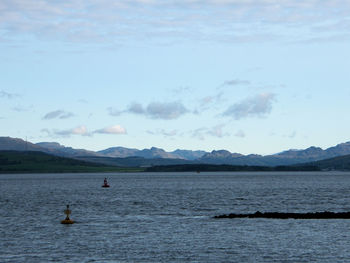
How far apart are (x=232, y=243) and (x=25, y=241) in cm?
2250

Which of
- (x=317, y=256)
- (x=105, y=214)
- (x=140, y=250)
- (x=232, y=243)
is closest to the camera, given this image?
(x=317, y=256)

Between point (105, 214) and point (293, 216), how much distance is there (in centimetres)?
3059

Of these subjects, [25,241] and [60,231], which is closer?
[25,241]

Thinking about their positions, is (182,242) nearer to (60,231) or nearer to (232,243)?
(232,243)

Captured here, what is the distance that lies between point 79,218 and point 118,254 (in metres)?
35.7

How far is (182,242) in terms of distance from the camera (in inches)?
2329

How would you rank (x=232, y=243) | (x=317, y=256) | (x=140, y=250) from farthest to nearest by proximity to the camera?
(x=232, y=243) < (x=140, y=250) < (x=317, y=256)

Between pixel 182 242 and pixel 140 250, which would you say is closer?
pixel 140 250

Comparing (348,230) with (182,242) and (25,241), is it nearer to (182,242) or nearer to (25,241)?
(182,242)

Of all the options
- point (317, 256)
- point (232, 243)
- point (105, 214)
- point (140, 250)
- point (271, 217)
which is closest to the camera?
point (317, 256)

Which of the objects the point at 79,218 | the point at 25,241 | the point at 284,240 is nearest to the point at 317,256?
the point at 284,240

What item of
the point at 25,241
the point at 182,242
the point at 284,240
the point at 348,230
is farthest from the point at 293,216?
the point at 25,241

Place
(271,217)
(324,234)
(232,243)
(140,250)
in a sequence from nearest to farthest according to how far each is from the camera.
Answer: (140,250) → (232,243) → (324,234) → (271,217)

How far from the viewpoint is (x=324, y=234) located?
6438 centimetres
